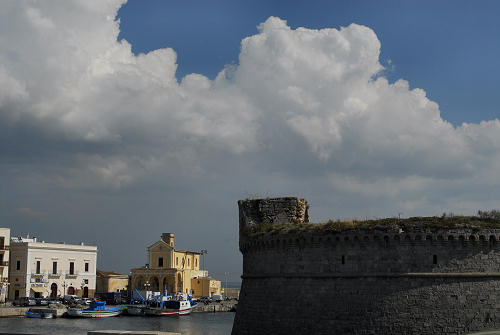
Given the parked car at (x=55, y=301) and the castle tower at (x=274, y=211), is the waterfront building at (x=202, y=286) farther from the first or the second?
the castle tower at (x=274, y=211)

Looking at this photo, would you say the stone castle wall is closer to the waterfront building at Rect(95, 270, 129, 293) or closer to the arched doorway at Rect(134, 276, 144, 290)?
the arched doorway at Rect(134, 276, 144, 290)

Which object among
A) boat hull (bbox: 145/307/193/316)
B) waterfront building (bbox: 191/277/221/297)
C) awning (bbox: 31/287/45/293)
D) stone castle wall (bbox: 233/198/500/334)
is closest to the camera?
stone castle wall (bbox: 233/198/500/334)

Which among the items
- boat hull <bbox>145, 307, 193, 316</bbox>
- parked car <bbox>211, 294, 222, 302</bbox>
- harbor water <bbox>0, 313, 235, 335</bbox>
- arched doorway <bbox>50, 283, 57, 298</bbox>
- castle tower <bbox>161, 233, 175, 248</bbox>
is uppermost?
castle tower <bbox>161, 233, 175, 248</bbox>

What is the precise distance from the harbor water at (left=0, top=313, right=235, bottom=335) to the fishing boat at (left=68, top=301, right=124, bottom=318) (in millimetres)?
856

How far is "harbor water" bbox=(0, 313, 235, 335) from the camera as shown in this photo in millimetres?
43312

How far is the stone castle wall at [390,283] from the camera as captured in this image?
19.7 meters

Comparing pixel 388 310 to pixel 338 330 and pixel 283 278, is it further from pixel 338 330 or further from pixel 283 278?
pixel 283 278

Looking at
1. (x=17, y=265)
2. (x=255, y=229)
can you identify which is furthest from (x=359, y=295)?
(x=17, y=265)

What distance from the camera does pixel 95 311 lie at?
55906 mm

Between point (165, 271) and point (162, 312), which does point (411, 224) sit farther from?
point (165, 271)

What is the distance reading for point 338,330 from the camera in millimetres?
20359

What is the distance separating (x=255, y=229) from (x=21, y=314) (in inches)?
1479

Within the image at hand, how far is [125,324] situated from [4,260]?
17.3 m

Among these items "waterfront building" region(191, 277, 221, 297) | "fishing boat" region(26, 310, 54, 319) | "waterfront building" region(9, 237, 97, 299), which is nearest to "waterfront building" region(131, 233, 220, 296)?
"waterfront building" region(191, 277, 221, 297)
